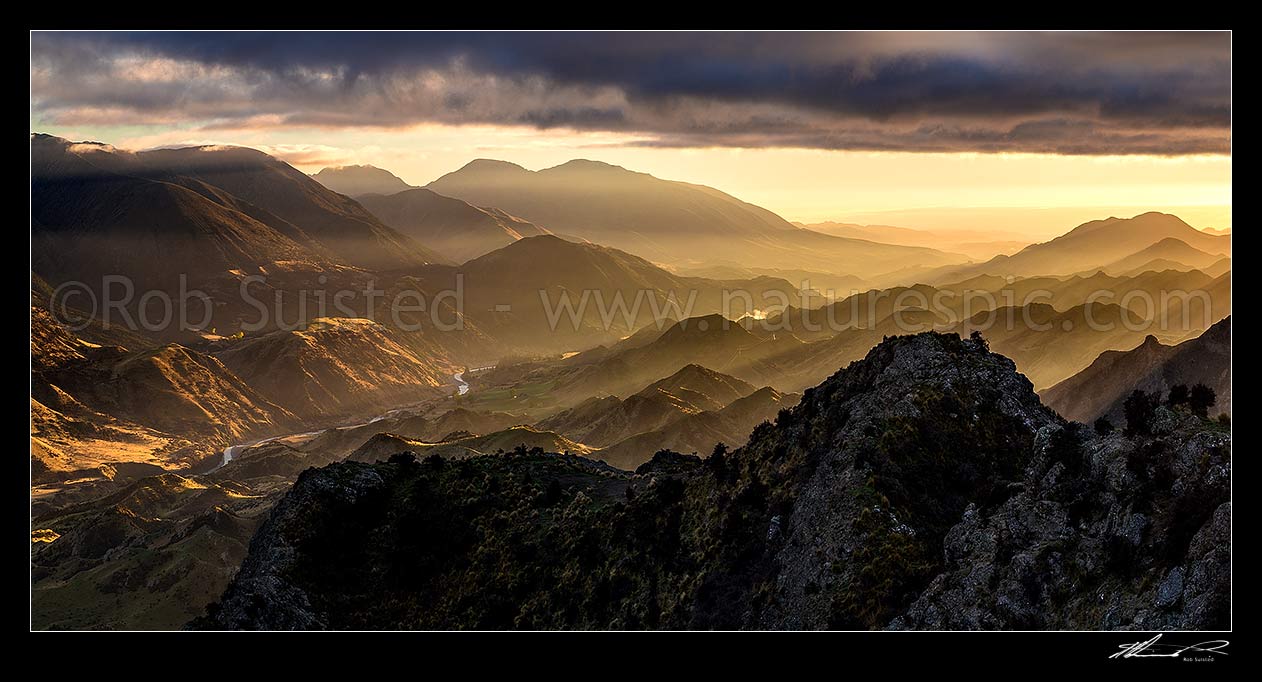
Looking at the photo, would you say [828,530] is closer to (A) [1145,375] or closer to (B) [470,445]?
(A) [1145,375]

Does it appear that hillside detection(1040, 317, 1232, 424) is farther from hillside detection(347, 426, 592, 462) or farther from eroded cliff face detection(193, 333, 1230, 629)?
eroded cliff face detection(193, 333, 1230, 629)

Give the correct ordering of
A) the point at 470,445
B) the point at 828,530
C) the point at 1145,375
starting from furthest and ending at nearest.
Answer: the point at 470,445, the point at 1145,375, the point at 828,530

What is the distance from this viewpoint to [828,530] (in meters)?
38.9

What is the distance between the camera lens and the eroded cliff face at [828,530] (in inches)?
1231

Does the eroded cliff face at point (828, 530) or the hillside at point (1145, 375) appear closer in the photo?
the eroded cliff face at point (828, 530)

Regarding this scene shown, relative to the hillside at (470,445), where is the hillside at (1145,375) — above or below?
above

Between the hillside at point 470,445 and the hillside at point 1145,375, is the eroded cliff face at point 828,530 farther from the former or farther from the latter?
the hillside at point 470,445

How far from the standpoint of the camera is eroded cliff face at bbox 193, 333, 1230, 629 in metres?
31.3

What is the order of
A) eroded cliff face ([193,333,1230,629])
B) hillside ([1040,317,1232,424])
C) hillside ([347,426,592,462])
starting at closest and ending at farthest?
eroded cliff face ([193,333,1230,629]) < hillside ([1040,317,1232,424]) < hillside ([347,426,592,462])

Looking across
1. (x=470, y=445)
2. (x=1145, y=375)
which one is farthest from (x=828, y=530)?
(x=470, y=445)

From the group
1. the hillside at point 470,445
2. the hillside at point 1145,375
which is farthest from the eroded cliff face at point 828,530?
the hillside at point 470,445

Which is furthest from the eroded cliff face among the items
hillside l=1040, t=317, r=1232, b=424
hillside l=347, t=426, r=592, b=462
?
hillside l=347, t=426, r=592, b=462

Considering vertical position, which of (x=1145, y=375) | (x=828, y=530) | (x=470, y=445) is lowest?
(x=470, y=445)
